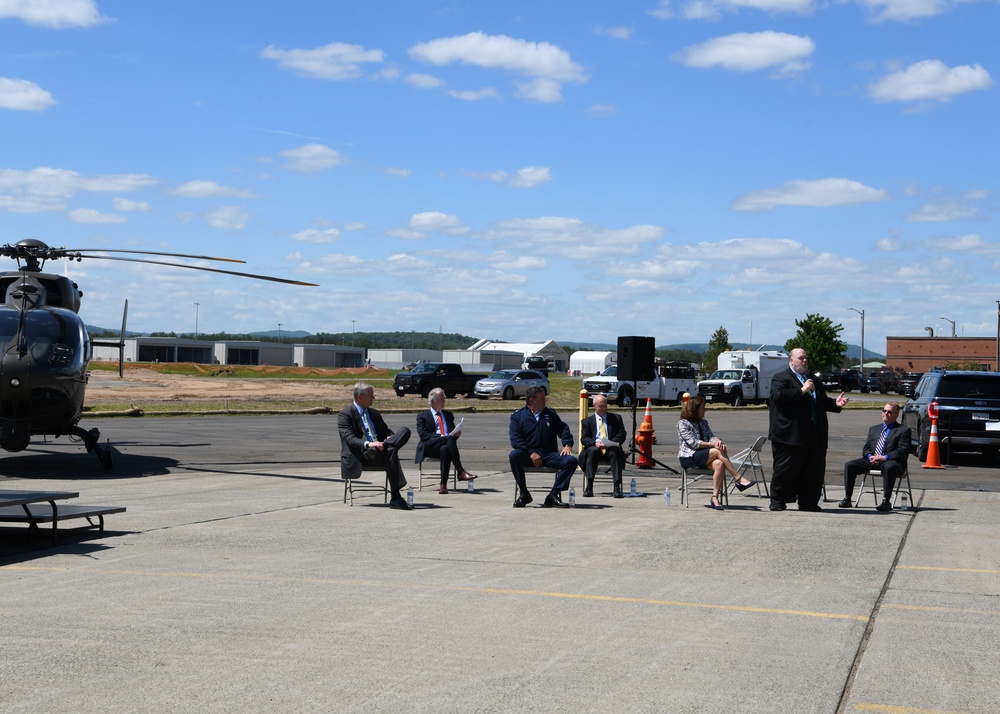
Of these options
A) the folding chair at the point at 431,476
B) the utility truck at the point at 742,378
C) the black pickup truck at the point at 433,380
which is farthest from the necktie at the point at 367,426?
the utility truck at the point at 742,378

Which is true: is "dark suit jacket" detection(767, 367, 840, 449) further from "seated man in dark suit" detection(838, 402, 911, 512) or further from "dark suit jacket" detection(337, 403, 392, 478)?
"dark suit jacket" detection(337, 403, 392, 478)

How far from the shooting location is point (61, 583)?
26.6ft

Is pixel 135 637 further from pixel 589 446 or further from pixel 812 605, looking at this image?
pixel 589 446

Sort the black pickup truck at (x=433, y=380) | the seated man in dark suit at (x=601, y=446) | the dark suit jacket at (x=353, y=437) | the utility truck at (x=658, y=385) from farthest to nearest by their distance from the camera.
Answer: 1. the black pickup truck at (x=433, y=380)
2. the utility truck at (x=658, y=385)
3. the seated man in dark suit at (x=601, y=446)
4. the dark suit jacket at (x=353, y=437)

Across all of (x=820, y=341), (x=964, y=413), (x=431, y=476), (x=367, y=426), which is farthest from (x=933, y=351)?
(x=367, y=426)

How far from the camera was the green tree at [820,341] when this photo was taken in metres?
105

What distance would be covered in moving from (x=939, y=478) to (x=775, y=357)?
40.4 m

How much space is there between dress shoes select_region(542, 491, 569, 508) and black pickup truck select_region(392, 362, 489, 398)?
3581 centimetres

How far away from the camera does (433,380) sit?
5025 cm

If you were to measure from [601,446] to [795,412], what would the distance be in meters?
2.64

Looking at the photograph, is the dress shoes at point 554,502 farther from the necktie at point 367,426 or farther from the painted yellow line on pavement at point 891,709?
the painted yellow line on pavement at point 891,709

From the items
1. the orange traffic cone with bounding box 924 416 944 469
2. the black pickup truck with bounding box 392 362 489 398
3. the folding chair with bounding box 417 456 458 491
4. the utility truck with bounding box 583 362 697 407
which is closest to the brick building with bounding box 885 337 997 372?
the utility truck with bounding box 583 362 697 407

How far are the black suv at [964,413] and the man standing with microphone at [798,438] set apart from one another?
8.45m

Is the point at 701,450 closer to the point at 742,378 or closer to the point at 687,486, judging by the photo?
the point at 687,486
